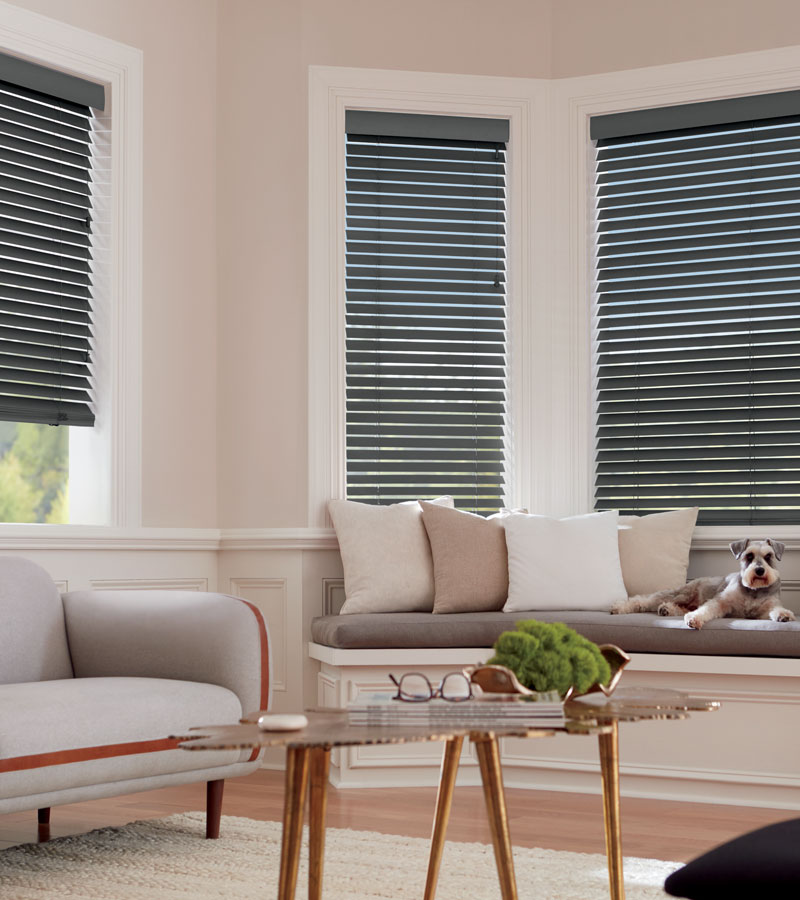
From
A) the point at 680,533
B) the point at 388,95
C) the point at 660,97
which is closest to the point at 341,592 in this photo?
the point at 680,533

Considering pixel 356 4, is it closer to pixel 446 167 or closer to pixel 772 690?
pixel 446 167

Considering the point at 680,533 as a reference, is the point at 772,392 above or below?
above

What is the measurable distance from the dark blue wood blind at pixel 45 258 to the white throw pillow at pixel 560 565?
5.63 feet

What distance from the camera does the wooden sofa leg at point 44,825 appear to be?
313cm

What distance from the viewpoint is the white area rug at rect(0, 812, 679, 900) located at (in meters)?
2.57

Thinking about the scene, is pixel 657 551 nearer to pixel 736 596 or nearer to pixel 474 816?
pixel 736 596

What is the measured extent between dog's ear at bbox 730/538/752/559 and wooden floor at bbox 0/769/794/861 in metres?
0.88

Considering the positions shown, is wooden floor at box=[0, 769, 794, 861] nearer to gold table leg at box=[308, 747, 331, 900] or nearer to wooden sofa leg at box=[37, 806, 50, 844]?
wooden sofa leg at box=[37, 806, 50, 844]

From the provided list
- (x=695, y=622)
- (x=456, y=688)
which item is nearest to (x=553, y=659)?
(x=456, y=688)

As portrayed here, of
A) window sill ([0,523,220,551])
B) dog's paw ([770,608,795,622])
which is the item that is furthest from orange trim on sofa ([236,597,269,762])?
dog's paw ([770,608,795,622])

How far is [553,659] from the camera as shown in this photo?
77.9 inches

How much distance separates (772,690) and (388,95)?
2.81 m

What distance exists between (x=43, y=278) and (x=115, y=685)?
6.04ft

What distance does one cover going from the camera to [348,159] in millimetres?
4715
